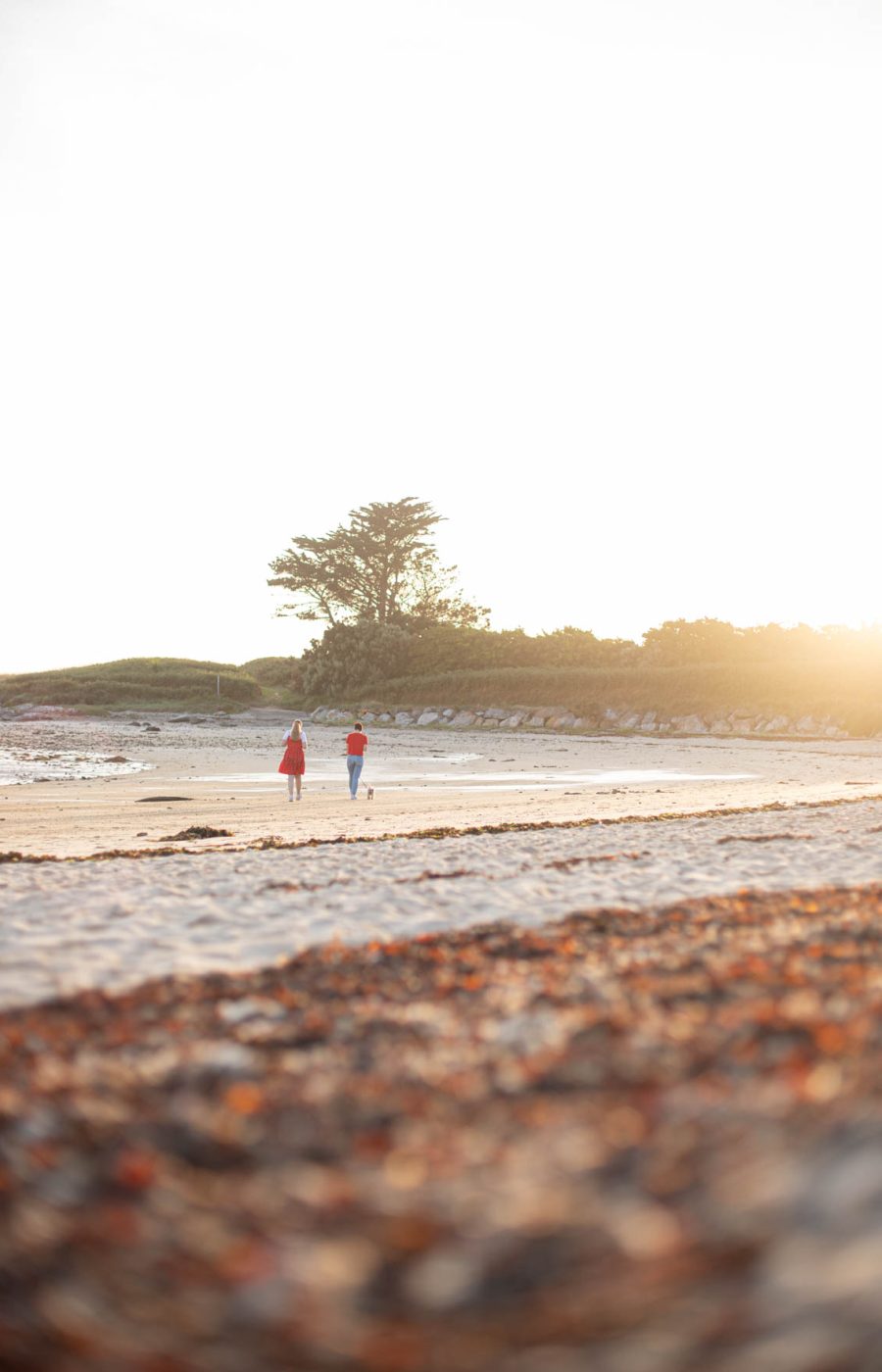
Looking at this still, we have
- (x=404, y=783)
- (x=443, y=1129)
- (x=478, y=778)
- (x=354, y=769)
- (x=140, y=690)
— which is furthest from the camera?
(x=140, y=690)

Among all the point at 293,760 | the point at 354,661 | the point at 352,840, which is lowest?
the point at 352,840

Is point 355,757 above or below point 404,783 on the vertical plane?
above

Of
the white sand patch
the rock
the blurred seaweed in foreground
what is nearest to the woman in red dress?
the white sand patch

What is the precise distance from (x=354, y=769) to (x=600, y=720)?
19.2 m

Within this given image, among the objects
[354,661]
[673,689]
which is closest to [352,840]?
[673,689]

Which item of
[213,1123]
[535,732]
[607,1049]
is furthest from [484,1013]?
[535,732]

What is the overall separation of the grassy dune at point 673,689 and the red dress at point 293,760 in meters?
19.1

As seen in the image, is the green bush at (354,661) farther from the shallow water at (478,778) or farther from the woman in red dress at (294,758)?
the woman in red dress at (294,758)

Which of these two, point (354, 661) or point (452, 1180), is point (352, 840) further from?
point (354, 661)

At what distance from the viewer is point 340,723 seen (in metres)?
38.3

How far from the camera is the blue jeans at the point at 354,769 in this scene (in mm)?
16141

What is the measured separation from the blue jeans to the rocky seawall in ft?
53.2

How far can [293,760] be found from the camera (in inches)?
612

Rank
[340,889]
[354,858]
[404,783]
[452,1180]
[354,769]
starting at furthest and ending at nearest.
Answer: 1. [404,783]
2. [354,769]
3. [354,858]
4. [340,889]
5. [452,1180]
